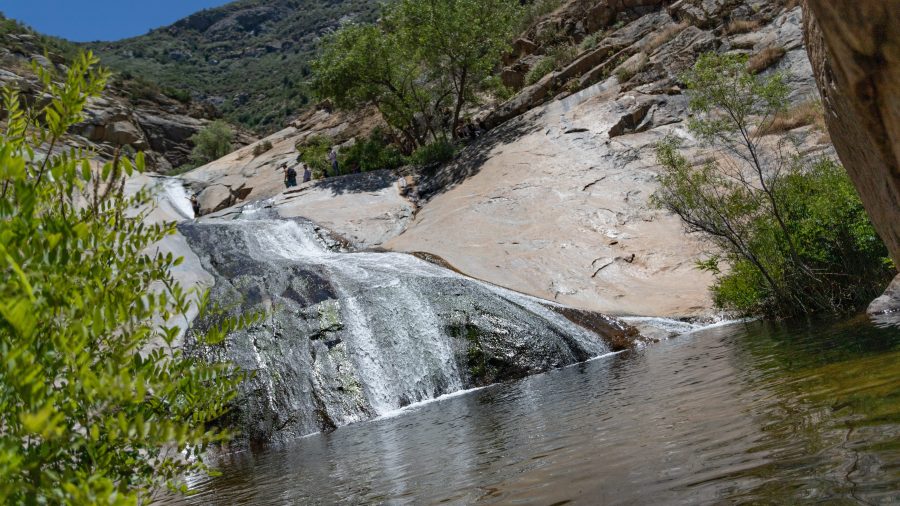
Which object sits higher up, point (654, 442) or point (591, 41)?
point (591, 41)

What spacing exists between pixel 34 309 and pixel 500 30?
31720 millimetres

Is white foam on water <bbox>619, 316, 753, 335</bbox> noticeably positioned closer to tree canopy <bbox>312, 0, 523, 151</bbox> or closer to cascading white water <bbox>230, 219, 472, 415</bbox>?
cascading white water <bbox>230, 219, 472, 415</bbox>

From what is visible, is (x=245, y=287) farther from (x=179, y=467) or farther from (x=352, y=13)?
(x=352, y=13)

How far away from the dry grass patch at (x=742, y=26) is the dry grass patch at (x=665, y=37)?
249cm

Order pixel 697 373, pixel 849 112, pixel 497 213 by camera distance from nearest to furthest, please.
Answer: pixel 849 112
pixel 697 373
pixel 497 213

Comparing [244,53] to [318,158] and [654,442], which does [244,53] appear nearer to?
[318,158]

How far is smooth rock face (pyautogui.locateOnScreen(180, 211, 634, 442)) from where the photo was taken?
13469 millimetres

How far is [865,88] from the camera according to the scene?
4.15 m

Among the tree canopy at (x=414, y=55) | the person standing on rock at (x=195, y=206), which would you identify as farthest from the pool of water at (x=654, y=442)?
the person standing on rock at (x=195, y=206)

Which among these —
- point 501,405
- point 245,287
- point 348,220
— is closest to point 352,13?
point 348,220

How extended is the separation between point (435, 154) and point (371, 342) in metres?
17.3

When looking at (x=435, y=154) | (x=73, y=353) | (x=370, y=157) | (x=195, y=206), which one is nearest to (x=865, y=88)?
(x=73, y=353)

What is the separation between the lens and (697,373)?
8.49 meters

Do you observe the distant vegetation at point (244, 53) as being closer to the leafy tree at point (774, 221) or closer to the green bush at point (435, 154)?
the green bush at point (435, 154)
